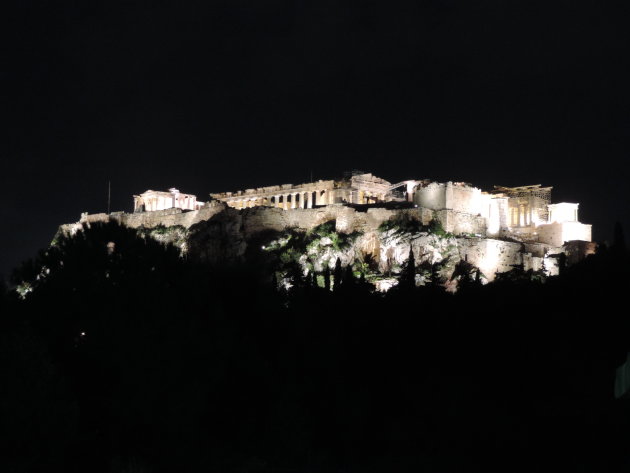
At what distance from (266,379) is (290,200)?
50.9m

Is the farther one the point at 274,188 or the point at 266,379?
the point at 274,188

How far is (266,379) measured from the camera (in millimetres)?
24891

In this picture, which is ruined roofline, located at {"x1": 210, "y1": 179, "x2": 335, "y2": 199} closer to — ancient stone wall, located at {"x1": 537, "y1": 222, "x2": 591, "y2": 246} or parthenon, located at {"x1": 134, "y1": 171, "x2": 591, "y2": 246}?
parthenon, located at {"x1": 134, "y1": 171, "x2": 591, "y2": 246}

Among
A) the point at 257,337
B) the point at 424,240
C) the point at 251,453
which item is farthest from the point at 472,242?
the point at 251,453

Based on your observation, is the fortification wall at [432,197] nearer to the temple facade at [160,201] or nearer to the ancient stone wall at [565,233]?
the ancient stone wall at [565,233]

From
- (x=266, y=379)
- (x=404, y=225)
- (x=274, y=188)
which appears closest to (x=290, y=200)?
(x=274, y=188)

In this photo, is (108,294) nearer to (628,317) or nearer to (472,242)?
(628,317)

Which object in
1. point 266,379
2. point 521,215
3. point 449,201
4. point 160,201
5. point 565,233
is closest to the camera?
point 266,379

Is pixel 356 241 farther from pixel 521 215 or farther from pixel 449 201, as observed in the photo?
pixel 521 215

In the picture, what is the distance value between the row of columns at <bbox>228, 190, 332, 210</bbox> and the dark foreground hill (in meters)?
39.2

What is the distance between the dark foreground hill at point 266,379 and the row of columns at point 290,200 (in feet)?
→ 129

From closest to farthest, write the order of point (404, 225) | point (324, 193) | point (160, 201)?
point (404, 225) → point (324, 193) → point (160, 201)

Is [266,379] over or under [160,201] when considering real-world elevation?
under

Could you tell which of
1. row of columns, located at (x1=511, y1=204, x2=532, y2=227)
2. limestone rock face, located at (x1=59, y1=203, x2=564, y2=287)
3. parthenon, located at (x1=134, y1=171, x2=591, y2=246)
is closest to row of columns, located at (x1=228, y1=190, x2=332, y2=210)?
parthenon, located at (x1=134, y1=171, x2=591, y2=246)
